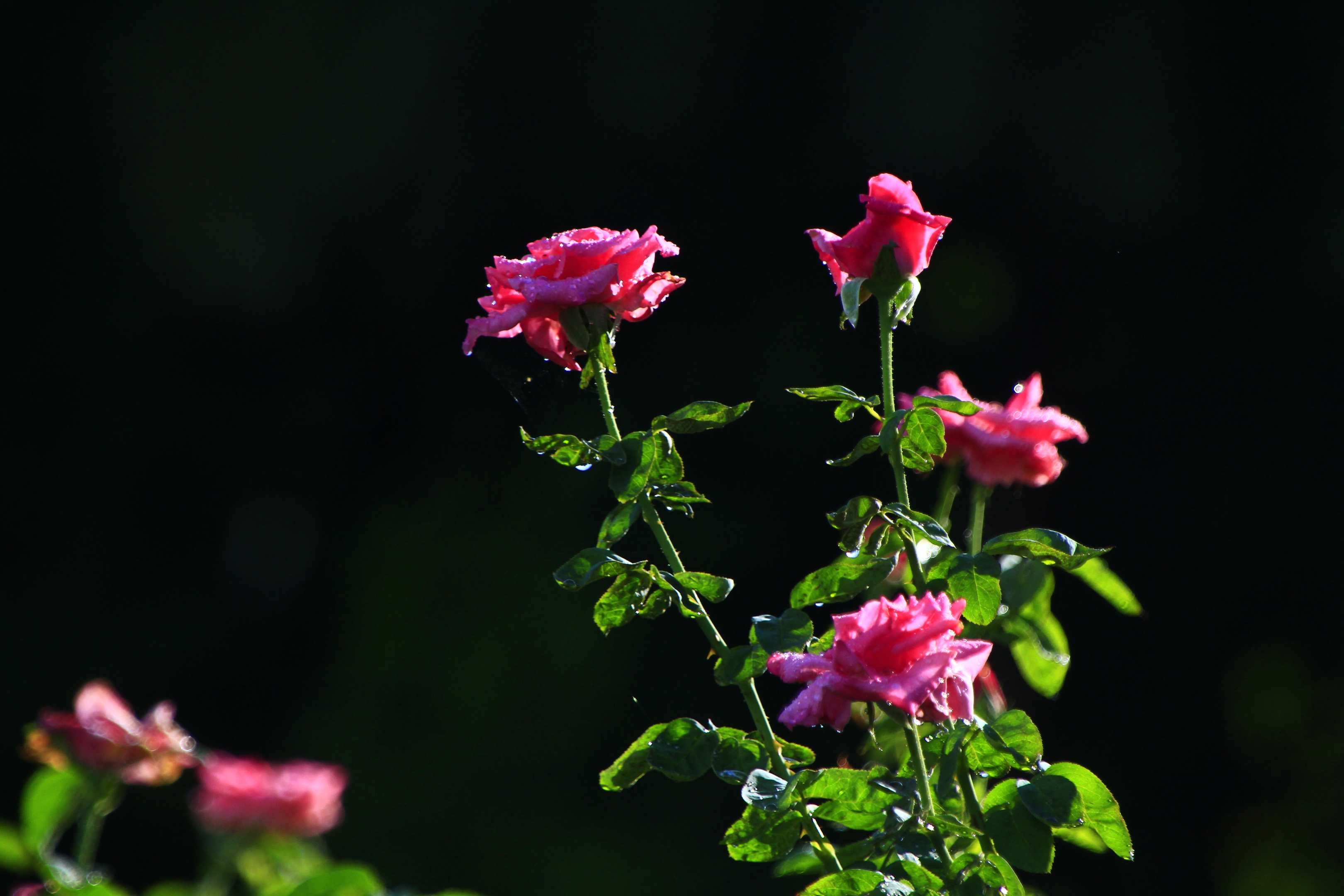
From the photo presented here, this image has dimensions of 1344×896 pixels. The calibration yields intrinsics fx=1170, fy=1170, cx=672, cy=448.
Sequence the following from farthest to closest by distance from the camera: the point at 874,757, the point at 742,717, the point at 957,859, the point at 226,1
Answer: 1. the point at 226,1
2. the point at 742,717
3. the point at 874,757
4. the point at 957,859

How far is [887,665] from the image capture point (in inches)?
16.2

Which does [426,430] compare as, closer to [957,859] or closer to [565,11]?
[565,11]

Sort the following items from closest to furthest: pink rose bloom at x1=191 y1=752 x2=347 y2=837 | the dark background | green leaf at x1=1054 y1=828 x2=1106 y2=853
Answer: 1. green leaf at x1=1054 y1=828 x2=1106 y2=853
2. pink rose bloom at x1=191 y1=752 x2=347 y2=837
3. the dark background

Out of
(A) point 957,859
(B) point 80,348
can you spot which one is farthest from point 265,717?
(A) point 957,859

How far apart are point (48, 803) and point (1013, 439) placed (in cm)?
62

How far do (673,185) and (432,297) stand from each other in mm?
599

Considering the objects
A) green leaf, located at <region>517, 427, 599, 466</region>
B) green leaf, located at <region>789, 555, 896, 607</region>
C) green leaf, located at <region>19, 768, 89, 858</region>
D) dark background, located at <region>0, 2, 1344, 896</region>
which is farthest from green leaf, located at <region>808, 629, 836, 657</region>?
dark background, located at <region>0, 2, 1344, 896</region>

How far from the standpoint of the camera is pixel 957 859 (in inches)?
18.2

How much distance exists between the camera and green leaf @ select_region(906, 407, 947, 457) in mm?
462

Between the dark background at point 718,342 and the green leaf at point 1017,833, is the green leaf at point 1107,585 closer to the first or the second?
the green leaf at point 1017,833

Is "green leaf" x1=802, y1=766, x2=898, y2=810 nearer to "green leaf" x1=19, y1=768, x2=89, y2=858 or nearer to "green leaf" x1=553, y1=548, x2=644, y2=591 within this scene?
"green leaf" x1=553, y1=548, x2=644, y2=591

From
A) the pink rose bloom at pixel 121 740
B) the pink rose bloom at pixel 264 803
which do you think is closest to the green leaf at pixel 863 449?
the pink rose bloom at pixel 121 740

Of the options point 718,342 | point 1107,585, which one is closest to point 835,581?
point 1107,585

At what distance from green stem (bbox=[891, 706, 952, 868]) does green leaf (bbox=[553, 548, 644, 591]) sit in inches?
4.8
